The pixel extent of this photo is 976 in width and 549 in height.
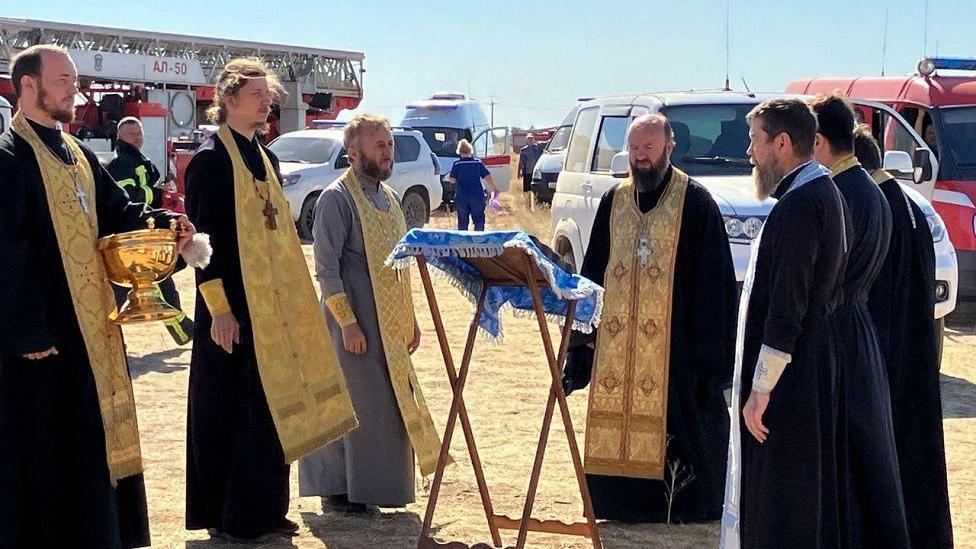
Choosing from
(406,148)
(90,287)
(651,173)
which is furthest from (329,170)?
(90,287)

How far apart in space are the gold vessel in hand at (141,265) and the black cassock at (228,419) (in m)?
0.68

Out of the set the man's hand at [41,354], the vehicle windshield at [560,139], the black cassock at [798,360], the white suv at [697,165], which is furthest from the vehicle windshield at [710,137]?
the vehicle windshield at [560,139]

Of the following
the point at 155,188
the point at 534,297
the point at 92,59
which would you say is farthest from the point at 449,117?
the point at 534,297

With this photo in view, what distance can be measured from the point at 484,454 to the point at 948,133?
306 inches

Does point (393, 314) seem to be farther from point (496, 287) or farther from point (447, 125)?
point (447, 125)

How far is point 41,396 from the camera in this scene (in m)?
4.88

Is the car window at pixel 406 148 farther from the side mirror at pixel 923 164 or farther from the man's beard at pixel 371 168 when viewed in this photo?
the man's beard at pixel 371 168

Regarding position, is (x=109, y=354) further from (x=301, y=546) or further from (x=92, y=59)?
(x=92, y=59)

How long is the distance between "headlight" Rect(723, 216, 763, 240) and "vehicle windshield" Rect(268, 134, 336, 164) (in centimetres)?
1236

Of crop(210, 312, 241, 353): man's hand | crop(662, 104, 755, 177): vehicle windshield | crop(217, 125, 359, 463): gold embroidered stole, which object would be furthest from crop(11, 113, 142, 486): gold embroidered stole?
crop(662, 104, 755, 177): vehicle windshield

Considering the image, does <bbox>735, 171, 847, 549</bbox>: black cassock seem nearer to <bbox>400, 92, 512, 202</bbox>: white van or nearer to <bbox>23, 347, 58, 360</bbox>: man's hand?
<bbox>23, 347, 58, 360</bbox>: man's hand

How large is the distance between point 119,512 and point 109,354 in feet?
2.03

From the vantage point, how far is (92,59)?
84.2ft

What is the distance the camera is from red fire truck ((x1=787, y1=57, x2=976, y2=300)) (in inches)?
504
